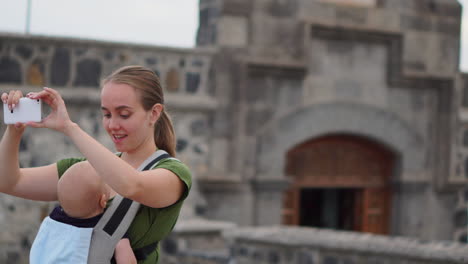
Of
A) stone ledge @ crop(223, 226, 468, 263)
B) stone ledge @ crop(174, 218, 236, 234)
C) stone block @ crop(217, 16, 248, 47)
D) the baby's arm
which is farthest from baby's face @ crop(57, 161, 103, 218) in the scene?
stone block @ crop(217, 16, 248, 47)

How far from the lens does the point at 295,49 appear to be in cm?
820

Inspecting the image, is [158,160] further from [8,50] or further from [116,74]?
[8,50]

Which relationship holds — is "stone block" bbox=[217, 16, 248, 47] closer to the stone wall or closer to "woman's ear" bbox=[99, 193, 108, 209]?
the stone wall

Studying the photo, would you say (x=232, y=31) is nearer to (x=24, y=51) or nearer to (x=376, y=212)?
(x=24, y=51)

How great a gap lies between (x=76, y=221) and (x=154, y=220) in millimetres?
242

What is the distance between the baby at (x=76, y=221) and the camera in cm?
191

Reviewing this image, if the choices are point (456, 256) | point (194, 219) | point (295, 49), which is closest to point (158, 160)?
point (456, 256)

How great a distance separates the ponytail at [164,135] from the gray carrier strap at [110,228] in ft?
1.13

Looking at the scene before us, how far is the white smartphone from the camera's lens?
1931mm

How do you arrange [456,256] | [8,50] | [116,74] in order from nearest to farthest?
[116,74] < [456,256] < [8,50]

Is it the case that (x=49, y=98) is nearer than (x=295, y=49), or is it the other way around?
(x=49, y=98)

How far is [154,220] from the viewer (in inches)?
80.7

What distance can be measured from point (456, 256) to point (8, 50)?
5053 mm

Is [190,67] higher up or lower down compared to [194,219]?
higher up
